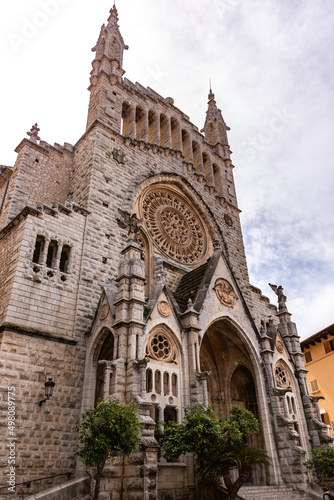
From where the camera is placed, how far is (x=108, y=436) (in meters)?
9.22

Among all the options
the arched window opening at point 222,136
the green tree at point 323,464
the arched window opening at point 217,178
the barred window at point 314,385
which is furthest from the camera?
the barred window at point 314,385

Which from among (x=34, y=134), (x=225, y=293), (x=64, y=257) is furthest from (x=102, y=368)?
(x=34, y=134)

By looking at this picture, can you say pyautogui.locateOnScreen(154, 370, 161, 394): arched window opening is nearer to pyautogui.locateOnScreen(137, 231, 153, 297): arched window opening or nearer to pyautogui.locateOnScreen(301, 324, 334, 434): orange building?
pyautogui.locateOnScreen(137, 231, 153, 297): arched window opening

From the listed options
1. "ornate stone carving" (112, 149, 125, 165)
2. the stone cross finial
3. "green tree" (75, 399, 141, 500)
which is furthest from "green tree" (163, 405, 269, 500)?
the stone cross finial

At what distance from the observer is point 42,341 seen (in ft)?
43.3

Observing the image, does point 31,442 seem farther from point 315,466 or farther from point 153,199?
point 153,199

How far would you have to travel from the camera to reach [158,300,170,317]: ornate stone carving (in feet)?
45.2

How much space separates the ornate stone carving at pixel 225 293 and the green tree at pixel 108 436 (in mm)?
7657

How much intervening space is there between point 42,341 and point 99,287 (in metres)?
3.33

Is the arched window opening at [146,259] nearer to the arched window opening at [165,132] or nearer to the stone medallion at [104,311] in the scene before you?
the stone medallion at [104,311]

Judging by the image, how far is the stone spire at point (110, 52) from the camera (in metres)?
23.1

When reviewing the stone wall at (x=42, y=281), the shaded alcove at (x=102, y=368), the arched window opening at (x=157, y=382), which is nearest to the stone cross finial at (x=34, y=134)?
the stone wall at (x=42, y=281)

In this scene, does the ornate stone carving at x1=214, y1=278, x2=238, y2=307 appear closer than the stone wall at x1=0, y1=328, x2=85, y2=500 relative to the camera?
No

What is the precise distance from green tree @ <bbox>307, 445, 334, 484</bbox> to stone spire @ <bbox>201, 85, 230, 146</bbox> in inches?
887
